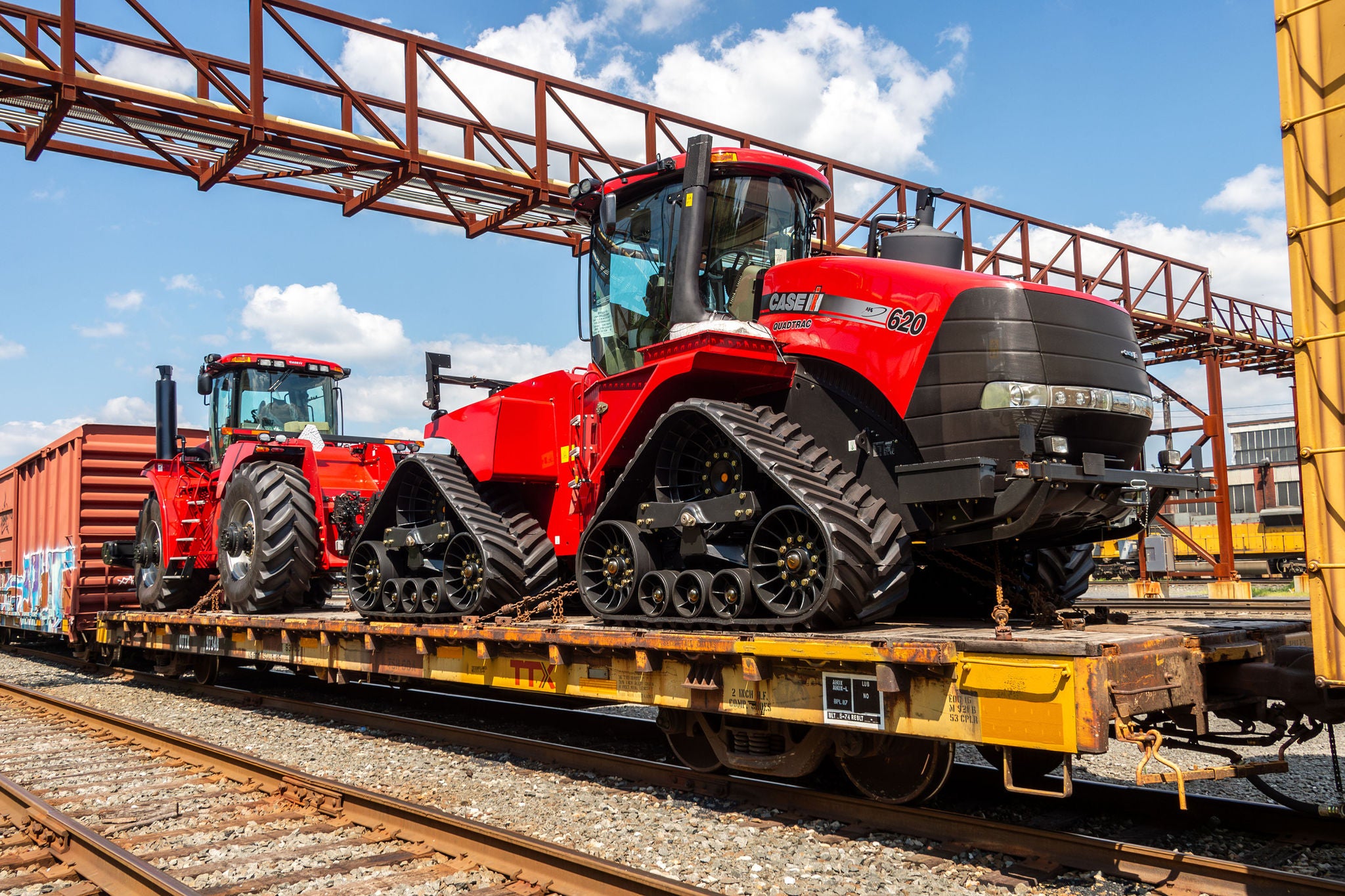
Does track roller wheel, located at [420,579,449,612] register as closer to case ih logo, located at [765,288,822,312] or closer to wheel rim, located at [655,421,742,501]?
wheel rim, located at [655,421,742,501]

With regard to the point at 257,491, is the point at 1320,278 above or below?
above

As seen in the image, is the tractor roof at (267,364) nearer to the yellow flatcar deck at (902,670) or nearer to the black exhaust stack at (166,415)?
the black exhaust stack at (166,415)

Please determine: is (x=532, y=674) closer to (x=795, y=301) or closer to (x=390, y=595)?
A: (x=390, y=595)

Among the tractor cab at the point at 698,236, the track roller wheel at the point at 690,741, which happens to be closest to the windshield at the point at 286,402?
the tractor cab at the point at 698,236

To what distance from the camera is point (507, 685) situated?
7191 millimetres

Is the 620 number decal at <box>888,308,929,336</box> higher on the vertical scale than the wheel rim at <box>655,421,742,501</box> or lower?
higher

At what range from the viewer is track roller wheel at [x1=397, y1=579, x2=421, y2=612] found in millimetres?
8500

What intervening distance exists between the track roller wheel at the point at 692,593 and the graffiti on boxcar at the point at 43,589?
11.9m

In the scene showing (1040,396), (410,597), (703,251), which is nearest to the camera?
(1040,396)

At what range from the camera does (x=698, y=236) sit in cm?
688

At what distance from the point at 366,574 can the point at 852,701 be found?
5.59 metres

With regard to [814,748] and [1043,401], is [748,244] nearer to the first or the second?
[1043,401]

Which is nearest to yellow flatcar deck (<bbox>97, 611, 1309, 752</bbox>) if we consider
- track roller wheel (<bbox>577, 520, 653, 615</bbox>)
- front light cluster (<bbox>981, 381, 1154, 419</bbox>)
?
track roller wheel (<bbox>577, 520, 653, 615</bbox>)

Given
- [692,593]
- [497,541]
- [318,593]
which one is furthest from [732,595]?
[318,593]
